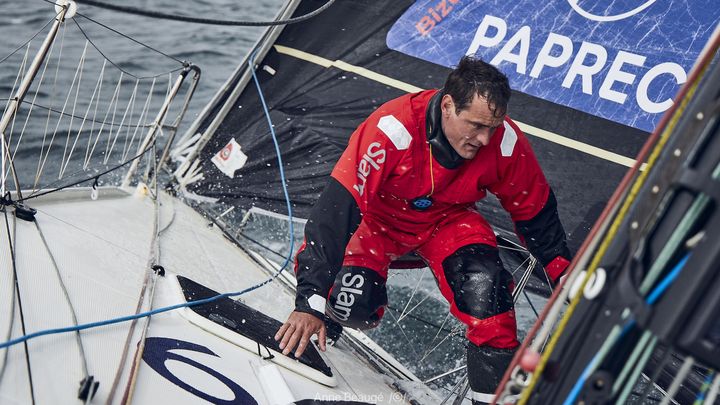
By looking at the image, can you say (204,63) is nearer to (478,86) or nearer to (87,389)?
(478,86)

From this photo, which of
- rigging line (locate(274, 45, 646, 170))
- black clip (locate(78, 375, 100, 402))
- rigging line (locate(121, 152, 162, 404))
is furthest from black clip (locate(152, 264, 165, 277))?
rigging line (locate(274, 45, 646, 170))

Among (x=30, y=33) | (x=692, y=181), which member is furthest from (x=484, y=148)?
(x=30, y=33)

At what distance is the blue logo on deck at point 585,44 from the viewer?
2691 mm

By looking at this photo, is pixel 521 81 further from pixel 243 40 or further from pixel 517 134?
pixel 243 40

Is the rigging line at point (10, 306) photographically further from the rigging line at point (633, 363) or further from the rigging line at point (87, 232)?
the rigging line at point (633, 363)

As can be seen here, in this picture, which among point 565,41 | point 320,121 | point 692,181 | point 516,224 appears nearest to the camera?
point 692,181

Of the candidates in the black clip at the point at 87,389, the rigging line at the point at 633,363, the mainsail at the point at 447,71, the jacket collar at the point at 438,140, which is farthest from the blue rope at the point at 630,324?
the mainsail at the point at 447,71

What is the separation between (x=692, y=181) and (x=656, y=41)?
176cm

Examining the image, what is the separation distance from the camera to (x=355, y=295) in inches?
98.9

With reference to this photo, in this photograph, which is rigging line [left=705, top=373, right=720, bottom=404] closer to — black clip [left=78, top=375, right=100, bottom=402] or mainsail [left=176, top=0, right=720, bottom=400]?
black clip [left=78, top=375, right=100, bottom=402]

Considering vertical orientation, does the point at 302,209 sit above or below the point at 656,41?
below

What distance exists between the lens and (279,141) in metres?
3.53

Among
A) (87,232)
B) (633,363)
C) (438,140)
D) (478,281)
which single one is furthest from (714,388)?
(87,232)

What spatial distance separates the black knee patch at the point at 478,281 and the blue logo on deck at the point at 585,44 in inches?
29.2
